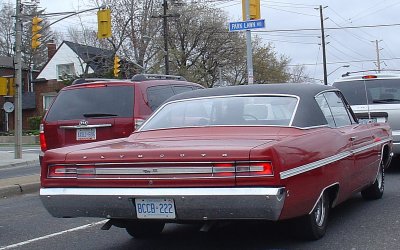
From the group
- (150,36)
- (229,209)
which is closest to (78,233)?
(229,209)

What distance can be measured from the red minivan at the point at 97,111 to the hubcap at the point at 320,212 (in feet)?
11.7

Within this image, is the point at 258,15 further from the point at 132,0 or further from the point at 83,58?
the point at 83,58

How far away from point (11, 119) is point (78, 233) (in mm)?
50060

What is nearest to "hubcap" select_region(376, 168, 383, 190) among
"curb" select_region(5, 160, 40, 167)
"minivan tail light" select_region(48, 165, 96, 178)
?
"minivan tail light" select_region(48, 165, 96, 178)

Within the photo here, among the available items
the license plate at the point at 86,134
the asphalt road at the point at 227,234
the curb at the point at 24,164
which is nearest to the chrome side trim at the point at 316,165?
the asphalt road at the point at 227,234

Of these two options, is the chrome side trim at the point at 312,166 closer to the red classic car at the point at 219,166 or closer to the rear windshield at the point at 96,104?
the red classic car at the point at 219,166

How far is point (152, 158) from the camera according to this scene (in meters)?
4.88

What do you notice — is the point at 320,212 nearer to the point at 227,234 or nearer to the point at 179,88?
the point at 227,234

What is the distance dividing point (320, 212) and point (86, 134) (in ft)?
13.9

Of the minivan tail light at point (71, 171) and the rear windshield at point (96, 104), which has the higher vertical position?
the rear windshield at point (96, 104)

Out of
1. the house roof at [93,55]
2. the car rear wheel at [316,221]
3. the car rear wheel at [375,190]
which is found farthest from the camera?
the house roof at [93,55]

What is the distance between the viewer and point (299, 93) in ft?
20.2

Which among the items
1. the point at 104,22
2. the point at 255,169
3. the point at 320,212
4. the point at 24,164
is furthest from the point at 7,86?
the point at 255,169

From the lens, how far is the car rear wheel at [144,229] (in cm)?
613
